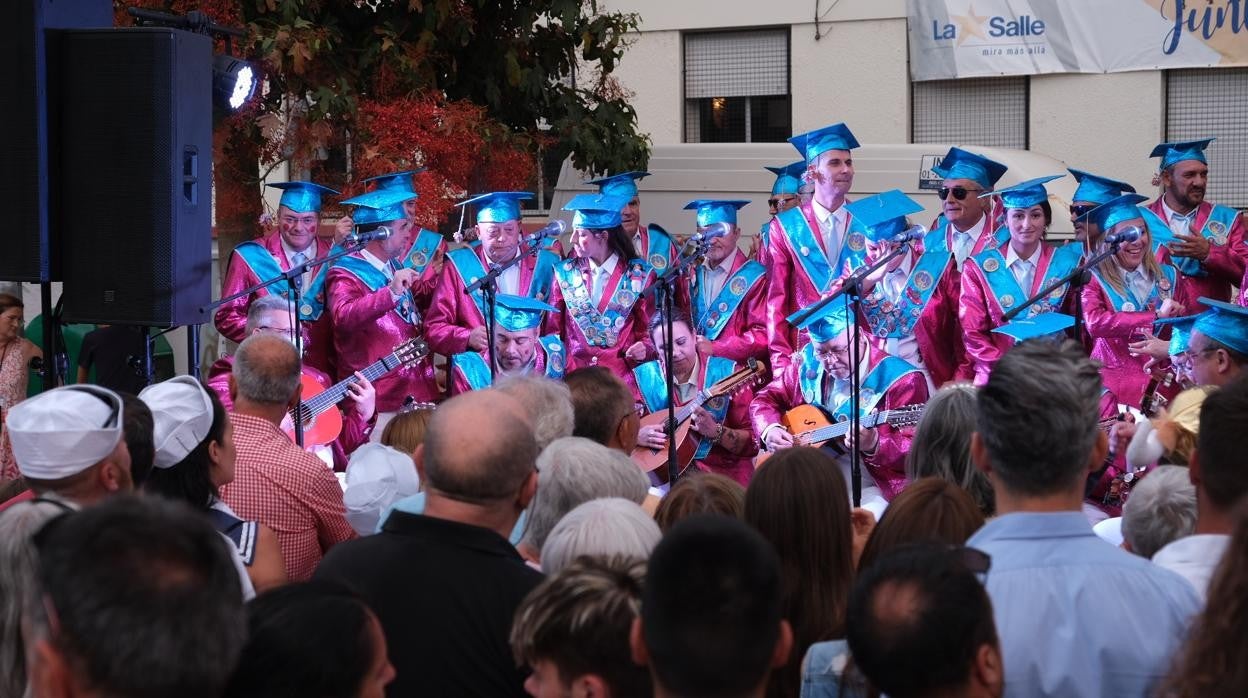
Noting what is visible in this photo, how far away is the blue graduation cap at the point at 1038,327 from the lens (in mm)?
6707

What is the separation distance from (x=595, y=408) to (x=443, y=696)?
5.61ft

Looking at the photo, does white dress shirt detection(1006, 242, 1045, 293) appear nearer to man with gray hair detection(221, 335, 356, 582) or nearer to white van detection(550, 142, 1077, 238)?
man with gray hair detection(221, 335, 356, 582)

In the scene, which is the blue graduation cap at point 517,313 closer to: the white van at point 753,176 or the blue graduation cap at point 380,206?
the blue graduation cap at point 380,206

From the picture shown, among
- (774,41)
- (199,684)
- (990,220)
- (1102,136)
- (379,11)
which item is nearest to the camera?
(199,684)

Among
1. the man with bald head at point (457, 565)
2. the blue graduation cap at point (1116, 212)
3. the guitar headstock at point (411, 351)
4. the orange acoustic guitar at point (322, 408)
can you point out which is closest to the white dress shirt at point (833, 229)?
the blue graduation cap at point (1116, 212)

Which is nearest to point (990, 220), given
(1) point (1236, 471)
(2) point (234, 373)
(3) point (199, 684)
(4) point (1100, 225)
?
(4) point (1100, 225)

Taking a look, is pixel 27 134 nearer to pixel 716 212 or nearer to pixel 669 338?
pixel 669 338

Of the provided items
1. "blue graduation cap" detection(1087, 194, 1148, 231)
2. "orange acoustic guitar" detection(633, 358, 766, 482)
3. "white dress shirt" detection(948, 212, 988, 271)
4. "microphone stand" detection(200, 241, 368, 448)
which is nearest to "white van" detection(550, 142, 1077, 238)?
"white dress shirt" detection(948, 212, 988, 271)

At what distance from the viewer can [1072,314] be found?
24.1ft

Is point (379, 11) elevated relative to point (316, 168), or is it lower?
elevated

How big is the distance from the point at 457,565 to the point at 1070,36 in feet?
42.5

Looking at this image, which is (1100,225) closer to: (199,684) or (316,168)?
(316,168)

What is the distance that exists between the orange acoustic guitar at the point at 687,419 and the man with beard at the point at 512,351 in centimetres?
78

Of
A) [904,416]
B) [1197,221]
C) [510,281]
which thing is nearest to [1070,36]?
[1197,221]
